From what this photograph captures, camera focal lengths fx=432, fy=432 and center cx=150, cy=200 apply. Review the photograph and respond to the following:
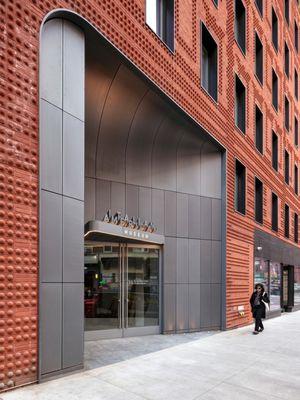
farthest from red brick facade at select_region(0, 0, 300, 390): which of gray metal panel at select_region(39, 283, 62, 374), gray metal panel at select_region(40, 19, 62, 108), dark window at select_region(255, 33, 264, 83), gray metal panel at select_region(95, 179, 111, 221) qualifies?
gray metal panel at select_region(95, 179, 111, 221)

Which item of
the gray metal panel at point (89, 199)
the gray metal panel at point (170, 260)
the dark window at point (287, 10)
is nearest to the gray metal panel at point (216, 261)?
the gray metal panel at point (170, 260)

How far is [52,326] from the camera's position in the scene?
23.9 ft

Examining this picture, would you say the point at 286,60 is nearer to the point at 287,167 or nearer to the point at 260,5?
the point at 287,167

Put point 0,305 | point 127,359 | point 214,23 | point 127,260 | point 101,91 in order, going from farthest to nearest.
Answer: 1. point 214,23
2. point 127,260
3. point 101,91
4. point 127,359
5. point 0,305

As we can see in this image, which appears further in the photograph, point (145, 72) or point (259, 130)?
point (259, 130)

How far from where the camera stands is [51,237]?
739 centimetres

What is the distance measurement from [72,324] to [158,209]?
20.2ft

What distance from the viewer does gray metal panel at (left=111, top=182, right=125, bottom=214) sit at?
1191cm

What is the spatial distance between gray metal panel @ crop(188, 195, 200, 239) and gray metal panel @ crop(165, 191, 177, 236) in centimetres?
75

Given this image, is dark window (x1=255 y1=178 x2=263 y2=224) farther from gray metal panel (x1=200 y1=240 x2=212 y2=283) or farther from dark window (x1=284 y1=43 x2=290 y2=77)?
dark window (x1=284 y1=43 x2=290 y2=77)

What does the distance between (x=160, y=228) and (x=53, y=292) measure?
6364mm

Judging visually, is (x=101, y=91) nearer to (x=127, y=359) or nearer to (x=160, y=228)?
(x=160, y=228)

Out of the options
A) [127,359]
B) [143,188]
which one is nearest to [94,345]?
[127,359]

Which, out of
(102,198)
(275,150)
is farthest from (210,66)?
(275,150)
